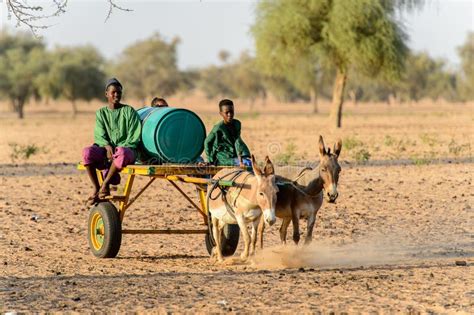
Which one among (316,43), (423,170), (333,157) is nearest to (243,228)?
(333,157)

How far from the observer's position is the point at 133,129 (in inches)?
390

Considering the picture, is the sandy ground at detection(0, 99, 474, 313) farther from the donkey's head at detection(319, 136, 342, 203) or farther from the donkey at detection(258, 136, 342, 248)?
the donkey's head at detection(319, 136, 342, 203)

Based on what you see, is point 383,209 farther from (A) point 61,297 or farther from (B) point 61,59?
(B) point 61,59

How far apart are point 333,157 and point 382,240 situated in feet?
8.66

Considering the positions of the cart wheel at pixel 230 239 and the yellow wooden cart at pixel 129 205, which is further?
the cart wheel at pixel 230 239

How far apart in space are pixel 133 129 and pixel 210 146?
3.07 feet

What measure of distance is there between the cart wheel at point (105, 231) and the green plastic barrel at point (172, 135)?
2.69 feet

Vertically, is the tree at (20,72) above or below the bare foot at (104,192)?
above

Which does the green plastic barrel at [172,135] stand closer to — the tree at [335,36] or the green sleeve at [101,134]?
the green sleeve at [101,134]

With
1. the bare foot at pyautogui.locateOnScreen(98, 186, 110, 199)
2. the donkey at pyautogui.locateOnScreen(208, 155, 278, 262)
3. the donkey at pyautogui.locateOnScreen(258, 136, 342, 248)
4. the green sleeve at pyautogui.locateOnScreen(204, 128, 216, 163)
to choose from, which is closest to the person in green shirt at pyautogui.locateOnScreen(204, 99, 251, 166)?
the green sleeve at pyautogui.locateOnScreen(204, 128, 216, 163)

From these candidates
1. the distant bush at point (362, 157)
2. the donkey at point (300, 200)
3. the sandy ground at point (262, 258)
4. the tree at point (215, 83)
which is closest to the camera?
the sandy ground at point (262, 258)

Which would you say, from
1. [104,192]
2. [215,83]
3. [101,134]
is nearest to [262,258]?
[104,192]

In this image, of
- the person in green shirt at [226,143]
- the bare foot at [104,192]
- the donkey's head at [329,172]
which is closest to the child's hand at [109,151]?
the bare foot at [104,192]

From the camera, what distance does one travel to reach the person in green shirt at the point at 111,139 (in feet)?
32.2
